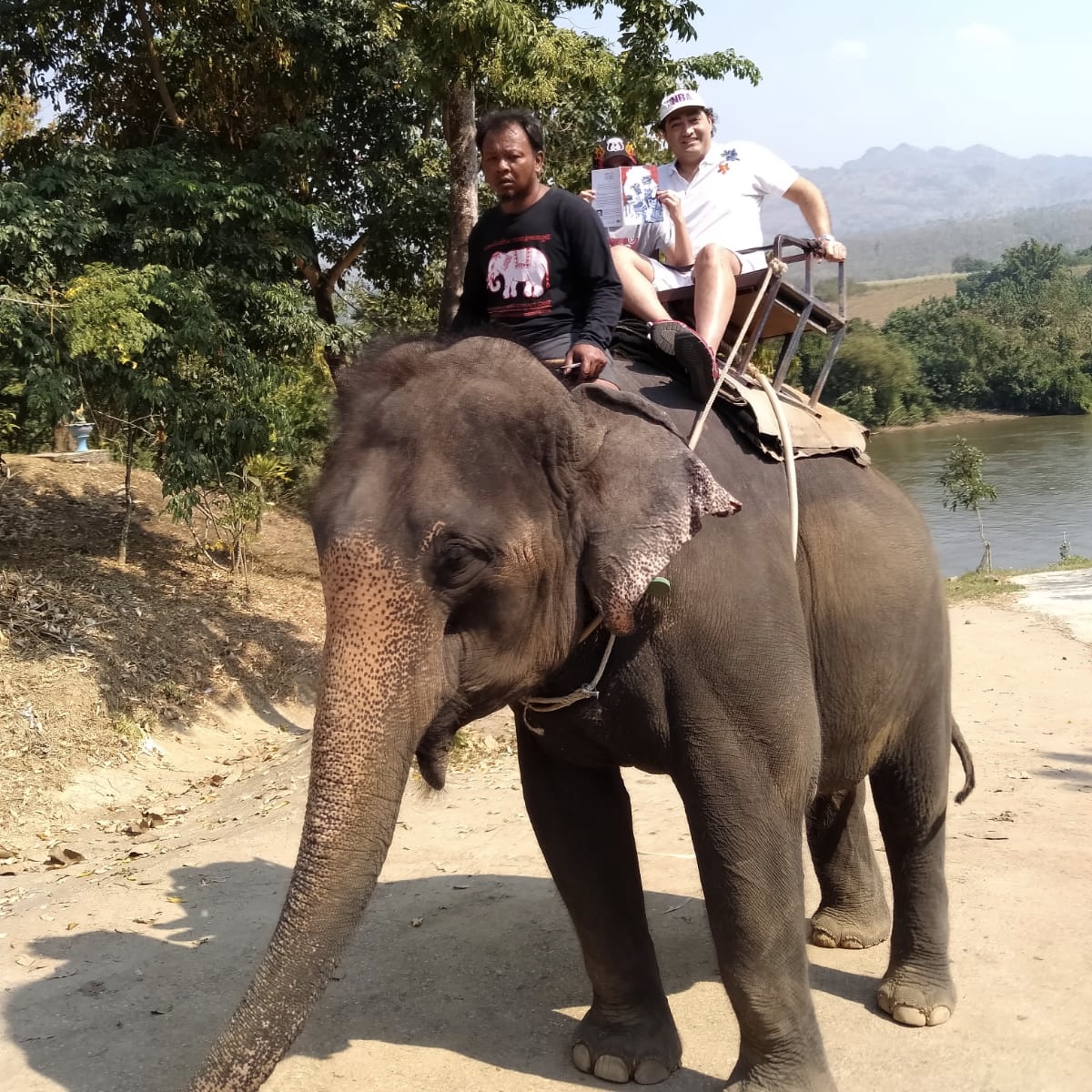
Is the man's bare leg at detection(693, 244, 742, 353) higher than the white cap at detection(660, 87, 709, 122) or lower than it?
lower

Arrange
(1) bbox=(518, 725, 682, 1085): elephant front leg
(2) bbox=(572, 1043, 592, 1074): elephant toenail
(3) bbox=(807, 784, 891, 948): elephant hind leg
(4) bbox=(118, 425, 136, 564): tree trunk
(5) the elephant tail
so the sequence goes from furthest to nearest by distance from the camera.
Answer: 1. (4) bbox=(118, 425, 136, 564): tree trunk
2. (3) bbox=(807, 784, 891, 948): elephant hind leg
3. (5) the elephant tail
4. (2) bbox=(572, 1043, 592, 1074): elephant toenail
5. (1) bbox=(518, 725, 682, 1085): elephant front leg

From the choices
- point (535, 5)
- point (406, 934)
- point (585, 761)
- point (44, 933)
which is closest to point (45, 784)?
point (44, 933)

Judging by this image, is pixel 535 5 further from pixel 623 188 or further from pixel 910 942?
pixel 910 942

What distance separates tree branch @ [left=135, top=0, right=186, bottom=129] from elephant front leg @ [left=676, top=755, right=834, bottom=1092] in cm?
1058

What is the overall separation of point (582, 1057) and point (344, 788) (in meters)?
1.84

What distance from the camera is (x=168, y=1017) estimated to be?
4.27 m

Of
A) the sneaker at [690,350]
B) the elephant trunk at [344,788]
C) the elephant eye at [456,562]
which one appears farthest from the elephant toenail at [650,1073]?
the sneaker at [690,350]

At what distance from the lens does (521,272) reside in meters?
3.37

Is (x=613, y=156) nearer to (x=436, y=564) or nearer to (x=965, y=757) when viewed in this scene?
(x=436, y=564)

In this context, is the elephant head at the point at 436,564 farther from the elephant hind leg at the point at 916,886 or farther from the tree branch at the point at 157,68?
the tree branch at the point at 157,68

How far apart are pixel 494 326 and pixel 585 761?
4.09ft

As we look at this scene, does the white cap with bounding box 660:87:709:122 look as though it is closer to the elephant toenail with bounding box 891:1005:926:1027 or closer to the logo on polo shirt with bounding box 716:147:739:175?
the logo on polo shirt with bounding box 716:147:739:175

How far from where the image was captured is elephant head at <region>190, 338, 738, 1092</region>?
8.16 feet

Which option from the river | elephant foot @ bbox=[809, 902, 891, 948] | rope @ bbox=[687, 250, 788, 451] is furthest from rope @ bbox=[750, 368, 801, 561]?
the river
